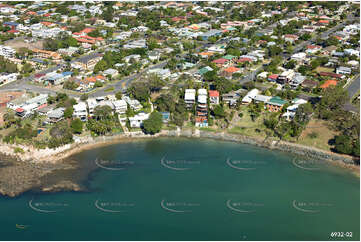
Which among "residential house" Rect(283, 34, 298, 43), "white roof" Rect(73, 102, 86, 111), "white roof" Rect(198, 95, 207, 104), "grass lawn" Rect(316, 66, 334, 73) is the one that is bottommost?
"white roof" Rect(73, 102, 86, 111)

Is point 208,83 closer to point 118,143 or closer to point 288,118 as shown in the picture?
point 288,118

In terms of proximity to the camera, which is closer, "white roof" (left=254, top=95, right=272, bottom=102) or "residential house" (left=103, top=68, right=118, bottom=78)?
"white roof" (left=254, top=95, right=272, bottom=102)

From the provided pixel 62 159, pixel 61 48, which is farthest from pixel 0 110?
pixel 61 48

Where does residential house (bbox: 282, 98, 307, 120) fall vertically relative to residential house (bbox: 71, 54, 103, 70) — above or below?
below

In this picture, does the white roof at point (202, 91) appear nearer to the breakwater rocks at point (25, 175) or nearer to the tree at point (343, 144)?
the tree at point (343, 144)

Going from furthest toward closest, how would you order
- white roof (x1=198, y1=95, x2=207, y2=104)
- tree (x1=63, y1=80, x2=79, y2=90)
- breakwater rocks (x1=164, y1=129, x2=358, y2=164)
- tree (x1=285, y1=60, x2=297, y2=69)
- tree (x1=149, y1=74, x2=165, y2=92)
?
tree (x1=285, y1=60, x2=297, y2=69) → tree (x1=63, y1=80, x2=79, y2=90) → tree (x1=149, y1=74, x2=165, y2=92) → white roof (x1=198, y1=95, x2=207, y2=104) → breakwater rocks (x1=164, y1=129, x2=358, y2=164)

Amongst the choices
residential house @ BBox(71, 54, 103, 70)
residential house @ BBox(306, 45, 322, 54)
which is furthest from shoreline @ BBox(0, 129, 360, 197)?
residential house @ BBox(306, 45, 322, 54)

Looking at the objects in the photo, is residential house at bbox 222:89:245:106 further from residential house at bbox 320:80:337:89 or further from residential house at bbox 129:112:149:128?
residential house at bbox 320:80:337:89

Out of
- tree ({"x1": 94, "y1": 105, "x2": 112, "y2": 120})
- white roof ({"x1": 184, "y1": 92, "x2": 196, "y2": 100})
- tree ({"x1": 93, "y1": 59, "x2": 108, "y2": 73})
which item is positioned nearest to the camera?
tree ({"x1": 94, "y1": 105, "x2": 112, "y2": 120})
